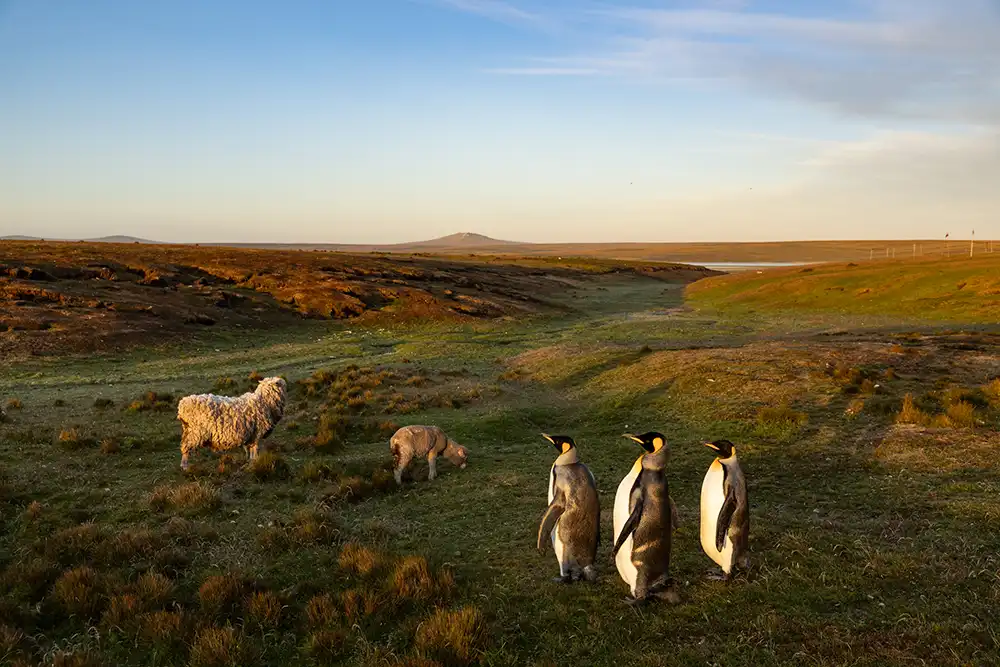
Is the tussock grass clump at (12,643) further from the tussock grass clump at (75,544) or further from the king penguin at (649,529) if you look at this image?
the king penguin at (649,529)

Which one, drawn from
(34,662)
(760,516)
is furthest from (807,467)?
(34,662)

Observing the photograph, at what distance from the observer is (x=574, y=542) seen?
748cm

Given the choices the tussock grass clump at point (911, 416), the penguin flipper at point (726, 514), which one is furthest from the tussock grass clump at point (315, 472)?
the tussock grass clump at point (911, 416)

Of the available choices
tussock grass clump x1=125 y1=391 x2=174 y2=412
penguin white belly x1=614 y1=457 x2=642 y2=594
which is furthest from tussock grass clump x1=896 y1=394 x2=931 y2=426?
tussock grass clump x1=125 y1=391 x2=174 y2=412

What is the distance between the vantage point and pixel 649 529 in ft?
22.8

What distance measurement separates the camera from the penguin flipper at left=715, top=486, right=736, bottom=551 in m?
7.19

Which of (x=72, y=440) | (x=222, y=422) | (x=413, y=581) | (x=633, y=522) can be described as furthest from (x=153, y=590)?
(x=72, y=440)

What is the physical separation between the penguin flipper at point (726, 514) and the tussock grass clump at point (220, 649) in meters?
5.43

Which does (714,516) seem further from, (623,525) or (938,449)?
(938,449)

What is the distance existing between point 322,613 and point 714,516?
4799mm

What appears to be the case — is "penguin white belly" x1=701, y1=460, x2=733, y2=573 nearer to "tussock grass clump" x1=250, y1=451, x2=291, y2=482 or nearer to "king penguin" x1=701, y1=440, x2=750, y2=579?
"king penguin" x1=701, y1=440, x2=750, y2=579

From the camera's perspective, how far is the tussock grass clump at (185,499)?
10.4 m

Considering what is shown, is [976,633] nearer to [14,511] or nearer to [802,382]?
[802,382]

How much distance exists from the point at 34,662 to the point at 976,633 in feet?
31.0
